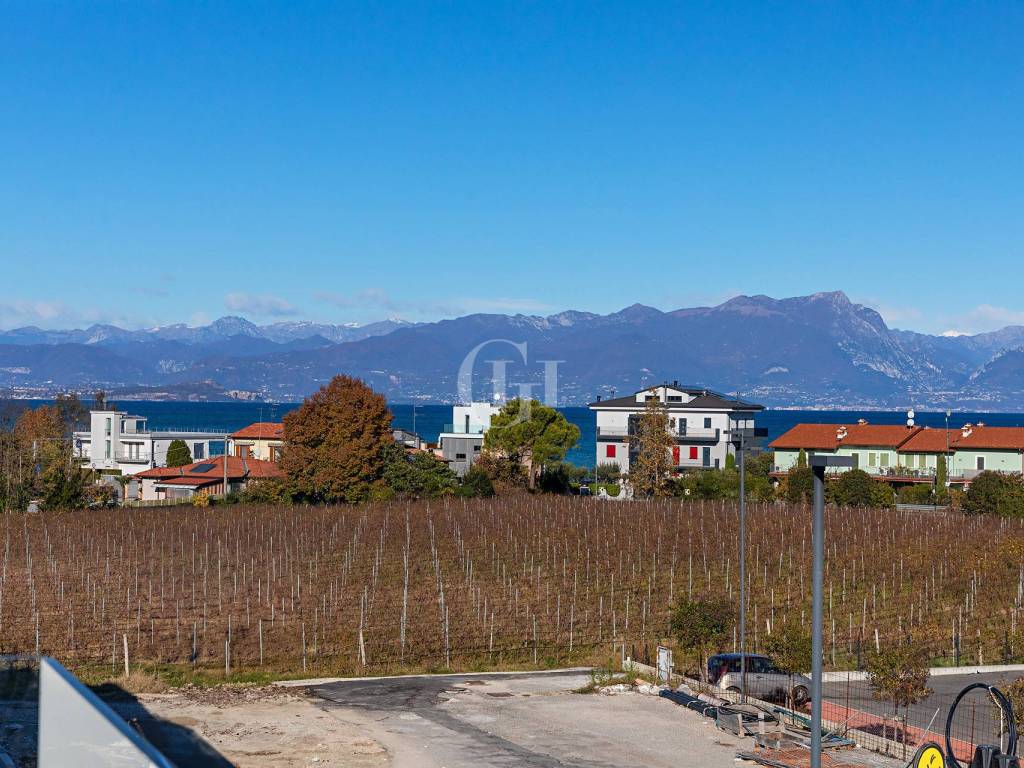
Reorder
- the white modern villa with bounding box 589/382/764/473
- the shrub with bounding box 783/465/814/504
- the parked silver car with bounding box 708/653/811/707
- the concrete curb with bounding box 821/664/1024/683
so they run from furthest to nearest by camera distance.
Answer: the white modern villa with bounding box 589/382/764/473, the shrub with bounding box 783/465/814/504, the concrete curb with bounding box 821/664/1024/683, the parked silver car with bounding box 708/653/811/707

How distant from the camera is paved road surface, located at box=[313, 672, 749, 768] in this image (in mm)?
19484

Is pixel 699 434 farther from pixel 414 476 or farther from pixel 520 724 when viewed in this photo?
pixel 520 724

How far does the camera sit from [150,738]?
19797mm

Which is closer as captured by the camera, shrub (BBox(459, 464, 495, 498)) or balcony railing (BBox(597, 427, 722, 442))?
shrub (BBox(459, 464, 495, 498))

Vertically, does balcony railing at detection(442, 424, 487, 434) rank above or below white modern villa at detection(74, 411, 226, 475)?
above

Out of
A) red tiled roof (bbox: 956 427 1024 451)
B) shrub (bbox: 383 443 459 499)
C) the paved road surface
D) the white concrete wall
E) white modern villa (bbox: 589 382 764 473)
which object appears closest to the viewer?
the paved road surface

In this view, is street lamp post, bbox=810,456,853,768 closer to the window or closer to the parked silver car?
the parked silver car

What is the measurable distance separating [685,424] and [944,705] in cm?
7048

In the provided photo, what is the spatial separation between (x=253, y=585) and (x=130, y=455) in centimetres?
Answer: 7567

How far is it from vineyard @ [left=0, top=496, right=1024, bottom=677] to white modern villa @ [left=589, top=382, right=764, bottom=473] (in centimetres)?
2941

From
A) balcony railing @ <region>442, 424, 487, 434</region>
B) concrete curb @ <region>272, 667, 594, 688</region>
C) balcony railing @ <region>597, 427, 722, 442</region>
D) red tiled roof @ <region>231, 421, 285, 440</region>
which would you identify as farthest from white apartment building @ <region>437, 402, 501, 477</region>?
concrete curb @ <region>272, 667, 594, 688</region>

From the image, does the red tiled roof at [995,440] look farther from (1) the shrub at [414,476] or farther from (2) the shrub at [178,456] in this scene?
(2) the shrub at [178,456]

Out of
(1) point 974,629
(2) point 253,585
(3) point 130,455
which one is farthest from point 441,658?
(3) point 130,455

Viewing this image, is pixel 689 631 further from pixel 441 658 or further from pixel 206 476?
pixel 206 476
